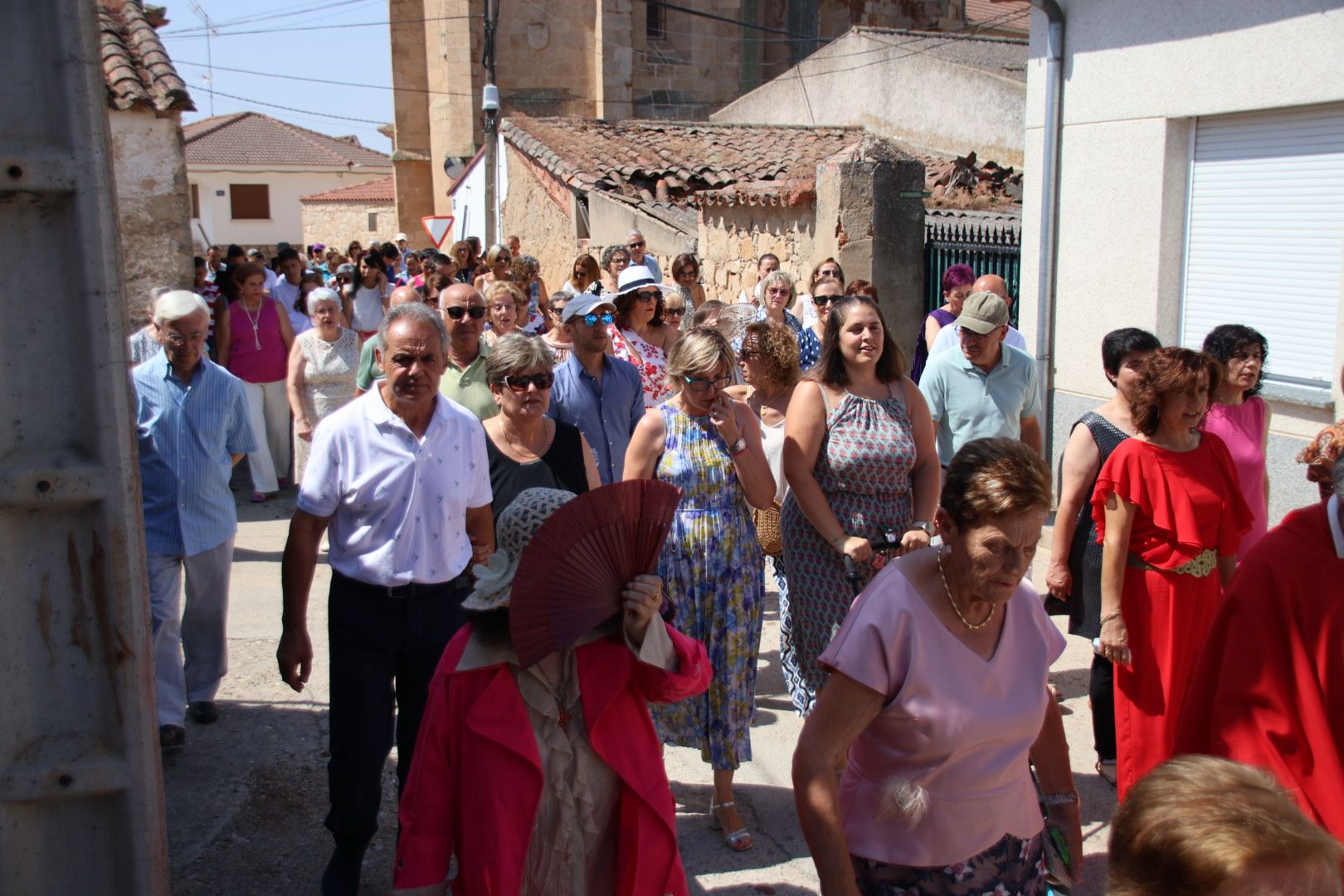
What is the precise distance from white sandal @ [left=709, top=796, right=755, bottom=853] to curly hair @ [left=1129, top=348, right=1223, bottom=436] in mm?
2025

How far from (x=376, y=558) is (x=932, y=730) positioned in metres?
1.96

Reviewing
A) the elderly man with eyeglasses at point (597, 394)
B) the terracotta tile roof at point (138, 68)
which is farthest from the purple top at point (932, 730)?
the terracotta tile roof at point (138, 68)

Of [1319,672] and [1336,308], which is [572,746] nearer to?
[1319,672]

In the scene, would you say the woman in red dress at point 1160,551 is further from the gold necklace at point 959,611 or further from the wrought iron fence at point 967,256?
the wrought iron fence at point 967,256

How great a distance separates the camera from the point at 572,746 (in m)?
2.70

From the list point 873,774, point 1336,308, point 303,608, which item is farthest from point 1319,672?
point 1336,308

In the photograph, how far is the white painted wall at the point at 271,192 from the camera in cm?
6188

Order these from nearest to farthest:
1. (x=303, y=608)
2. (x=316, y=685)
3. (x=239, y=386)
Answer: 1. (x=303, y=608)
2. (x=239, y=386)
3. (x=316, y=685)

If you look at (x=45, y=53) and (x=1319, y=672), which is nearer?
(x=45, y=53)

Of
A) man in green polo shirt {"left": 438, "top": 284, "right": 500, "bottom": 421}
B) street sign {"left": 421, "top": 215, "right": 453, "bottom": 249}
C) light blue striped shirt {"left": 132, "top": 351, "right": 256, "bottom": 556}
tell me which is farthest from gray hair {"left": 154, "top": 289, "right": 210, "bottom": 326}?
street sign {"left": 421, "top": 215, "right": 453, "bottom": 249}

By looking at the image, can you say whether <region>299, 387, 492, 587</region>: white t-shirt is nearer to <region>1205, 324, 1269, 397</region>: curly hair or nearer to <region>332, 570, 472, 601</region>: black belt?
<region>332, 570, 472, 601</region>: black belt

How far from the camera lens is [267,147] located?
209 feet

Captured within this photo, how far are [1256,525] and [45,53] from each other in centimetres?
451

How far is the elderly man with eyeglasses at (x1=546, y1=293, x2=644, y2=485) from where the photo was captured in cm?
544
